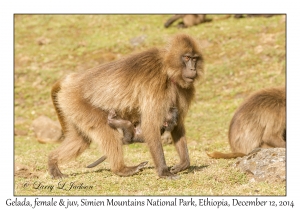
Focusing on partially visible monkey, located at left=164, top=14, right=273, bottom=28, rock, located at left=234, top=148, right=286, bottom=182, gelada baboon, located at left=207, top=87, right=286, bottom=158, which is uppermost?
partially visible monkey, located at left=164, top=14, right=273, bottom=28

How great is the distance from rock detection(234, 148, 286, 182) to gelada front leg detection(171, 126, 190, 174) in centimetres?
73

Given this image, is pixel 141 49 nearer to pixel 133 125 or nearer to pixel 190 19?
pixel 190 19

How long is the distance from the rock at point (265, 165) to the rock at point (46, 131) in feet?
19.5

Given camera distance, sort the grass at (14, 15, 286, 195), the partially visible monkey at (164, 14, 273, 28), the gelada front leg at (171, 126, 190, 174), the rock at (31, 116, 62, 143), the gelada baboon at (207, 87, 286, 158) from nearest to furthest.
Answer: the grass at (14, 15, 286, 195), the gelada front leg at (171, 126, 190, 174), the gelada baboon at (207, 87, 286, 158), the rock at (31, 116, 62, 143), the partially visible monkey at (164, 14, 273, 28)

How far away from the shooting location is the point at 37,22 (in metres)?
22.5

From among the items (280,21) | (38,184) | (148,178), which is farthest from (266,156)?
(280,21)

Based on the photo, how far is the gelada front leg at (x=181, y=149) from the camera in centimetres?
742

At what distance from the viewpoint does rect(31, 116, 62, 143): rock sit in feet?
40.0

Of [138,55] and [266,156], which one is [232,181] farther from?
[138,55]

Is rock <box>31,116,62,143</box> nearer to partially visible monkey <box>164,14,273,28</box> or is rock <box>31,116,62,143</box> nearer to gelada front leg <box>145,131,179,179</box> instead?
gelada front leg <box>145,131,179,179</box>

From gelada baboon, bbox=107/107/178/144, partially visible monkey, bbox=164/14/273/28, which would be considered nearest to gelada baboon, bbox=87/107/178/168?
gelada baboon, bbox=107/107/178/144

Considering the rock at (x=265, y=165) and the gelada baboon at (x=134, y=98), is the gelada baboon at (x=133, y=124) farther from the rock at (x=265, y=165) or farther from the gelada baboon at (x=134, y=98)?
the rock at (x=265, y=165)

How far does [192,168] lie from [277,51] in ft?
30.0

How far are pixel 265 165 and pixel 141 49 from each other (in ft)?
37.5
